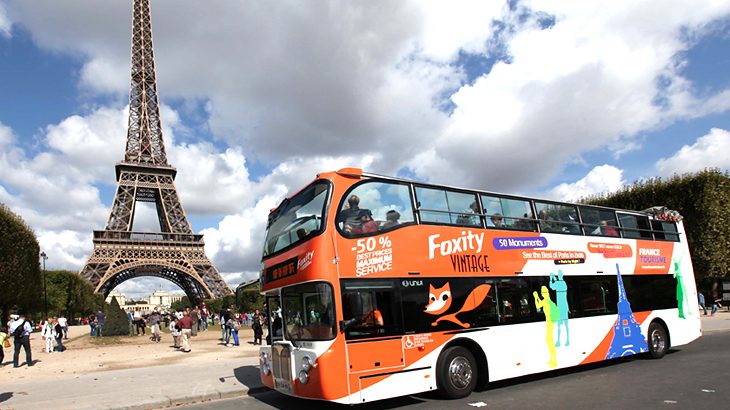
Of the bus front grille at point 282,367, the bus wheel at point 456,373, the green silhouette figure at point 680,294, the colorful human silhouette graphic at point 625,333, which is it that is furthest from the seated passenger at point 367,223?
the green silhouette figure at point 680,294

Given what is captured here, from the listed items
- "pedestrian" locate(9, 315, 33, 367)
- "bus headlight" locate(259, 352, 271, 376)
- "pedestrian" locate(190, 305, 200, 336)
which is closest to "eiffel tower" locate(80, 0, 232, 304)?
"pedestrian" locate(190, 305, 200, 336)

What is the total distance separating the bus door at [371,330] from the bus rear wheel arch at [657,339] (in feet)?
24.6

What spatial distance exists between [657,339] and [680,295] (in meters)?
1.67

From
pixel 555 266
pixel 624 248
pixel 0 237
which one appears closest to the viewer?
pixel 555 266

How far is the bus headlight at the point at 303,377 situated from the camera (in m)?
6.98

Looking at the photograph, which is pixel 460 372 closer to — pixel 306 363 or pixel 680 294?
pixel 306 363

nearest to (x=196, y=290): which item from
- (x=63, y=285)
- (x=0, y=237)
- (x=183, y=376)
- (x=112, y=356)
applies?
(x=63, y=285)

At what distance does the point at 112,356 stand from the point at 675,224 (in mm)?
20509

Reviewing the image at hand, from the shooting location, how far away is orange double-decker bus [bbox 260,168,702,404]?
710 cm

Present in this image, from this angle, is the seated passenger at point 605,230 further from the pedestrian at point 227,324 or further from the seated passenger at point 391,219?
the pedestrian at point 227,324

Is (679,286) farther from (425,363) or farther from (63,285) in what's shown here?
(63,285)

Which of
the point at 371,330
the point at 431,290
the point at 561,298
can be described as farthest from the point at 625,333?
the point at 371,330

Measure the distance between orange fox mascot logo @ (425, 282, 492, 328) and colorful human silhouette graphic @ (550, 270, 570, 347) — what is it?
2088 millimetres

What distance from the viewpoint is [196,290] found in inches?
2387
